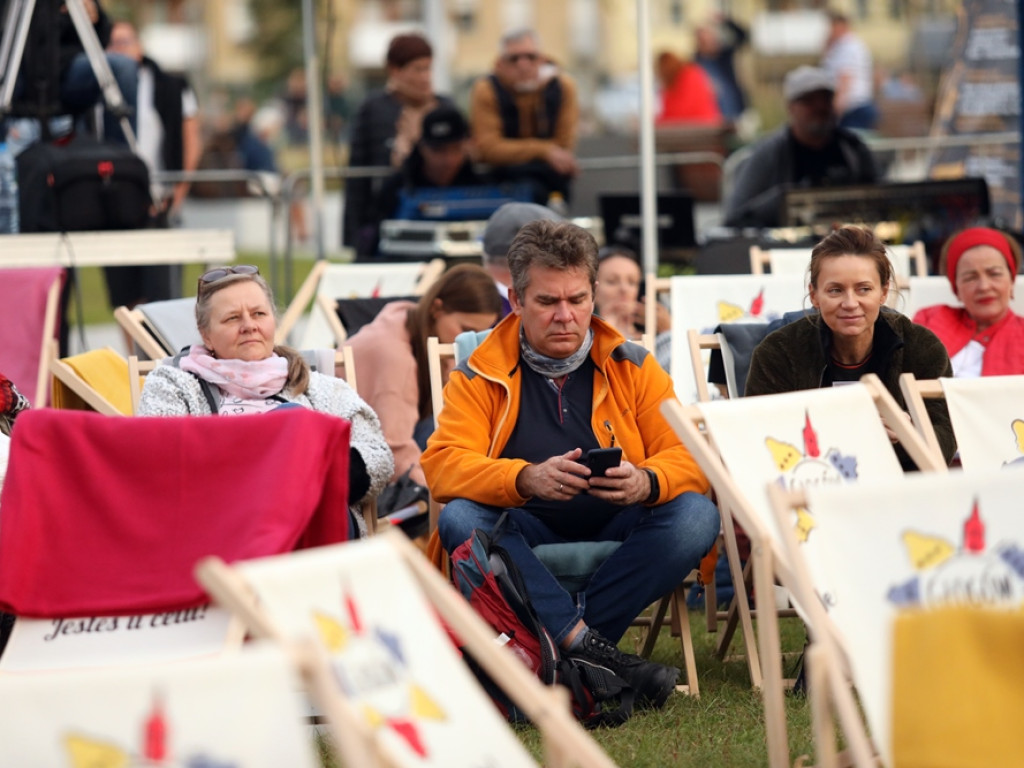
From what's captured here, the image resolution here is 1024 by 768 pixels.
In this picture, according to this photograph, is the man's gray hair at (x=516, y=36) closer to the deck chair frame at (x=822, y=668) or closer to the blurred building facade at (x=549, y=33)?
the deck chair frame at (x=822, y=668)

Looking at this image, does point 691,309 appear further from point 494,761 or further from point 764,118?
point 764,118

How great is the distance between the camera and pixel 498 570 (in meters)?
4.45

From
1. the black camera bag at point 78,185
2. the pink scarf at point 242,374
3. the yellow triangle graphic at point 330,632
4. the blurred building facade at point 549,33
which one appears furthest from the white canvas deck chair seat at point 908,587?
the blurred building facade at point 549,33

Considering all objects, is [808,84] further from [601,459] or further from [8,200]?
[601,459]

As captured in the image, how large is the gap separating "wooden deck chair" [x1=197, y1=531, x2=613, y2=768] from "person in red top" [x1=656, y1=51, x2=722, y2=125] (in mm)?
13181

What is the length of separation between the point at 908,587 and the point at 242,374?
6.91 ft

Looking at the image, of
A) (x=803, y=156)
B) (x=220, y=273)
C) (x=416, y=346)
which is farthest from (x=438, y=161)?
(x=220, y=273)

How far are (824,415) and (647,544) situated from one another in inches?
25.7

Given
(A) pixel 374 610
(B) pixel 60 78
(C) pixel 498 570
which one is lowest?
(C) pixel 498 570

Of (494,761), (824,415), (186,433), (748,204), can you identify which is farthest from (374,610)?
(748,204)

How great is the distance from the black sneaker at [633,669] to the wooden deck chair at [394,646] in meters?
1.29

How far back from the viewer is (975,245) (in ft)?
19.6

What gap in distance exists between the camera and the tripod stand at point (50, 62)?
26.0 feet

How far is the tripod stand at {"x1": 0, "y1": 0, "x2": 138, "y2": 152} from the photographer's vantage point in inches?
313
